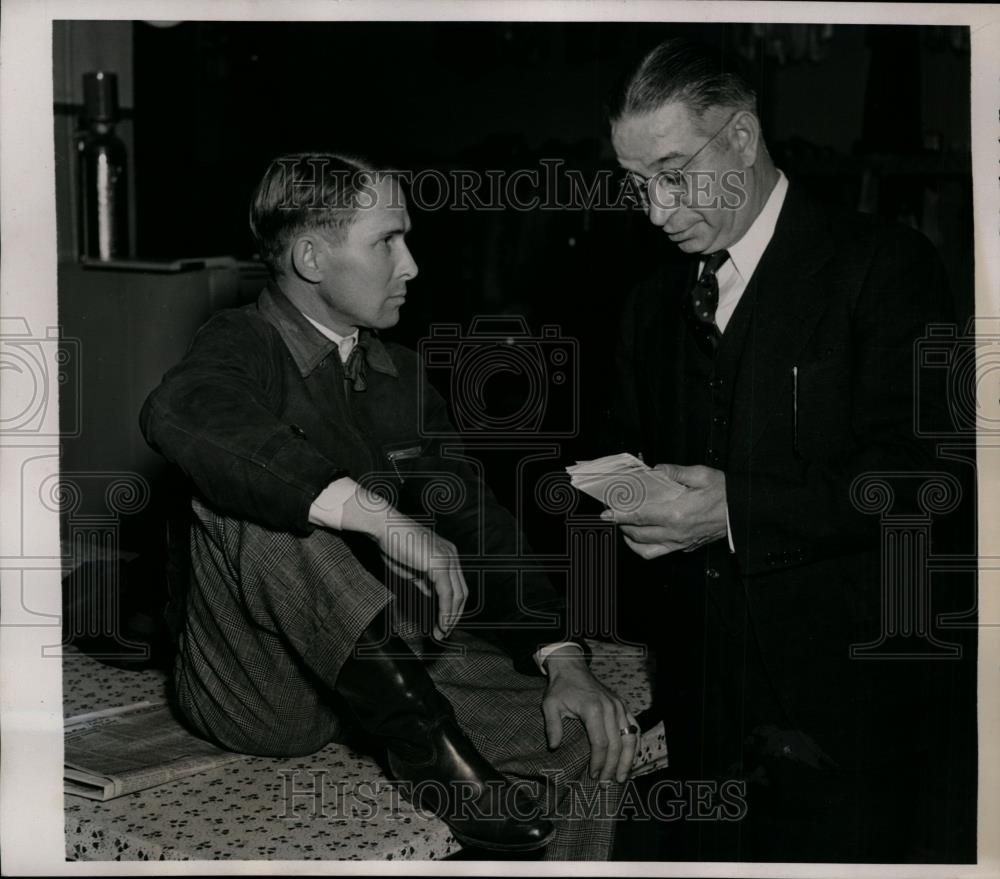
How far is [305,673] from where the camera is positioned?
5.51 feet

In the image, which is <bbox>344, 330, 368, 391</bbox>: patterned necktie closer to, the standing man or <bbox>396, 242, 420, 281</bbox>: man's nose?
<bbox>396, 242, 420, 281</bbox>: man's nose

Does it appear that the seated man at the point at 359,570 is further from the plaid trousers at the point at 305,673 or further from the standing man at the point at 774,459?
the standing man at the point at 774,459

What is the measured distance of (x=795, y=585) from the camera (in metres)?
1.71

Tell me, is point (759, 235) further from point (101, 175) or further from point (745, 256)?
point (101, 175)

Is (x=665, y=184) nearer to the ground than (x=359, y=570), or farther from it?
farther from it

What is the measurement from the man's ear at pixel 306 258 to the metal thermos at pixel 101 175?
0.35m

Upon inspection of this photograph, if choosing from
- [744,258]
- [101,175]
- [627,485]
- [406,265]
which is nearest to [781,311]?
[744,258]

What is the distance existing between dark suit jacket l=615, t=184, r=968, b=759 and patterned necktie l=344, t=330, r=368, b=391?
43cm

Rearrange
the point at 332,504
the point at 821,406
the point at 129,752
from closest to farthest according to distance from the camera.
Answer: the point at 332,504
the point at 821,406
the point at 129,752

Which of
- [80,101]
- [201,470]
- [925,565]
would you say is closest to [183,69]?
[80,101]

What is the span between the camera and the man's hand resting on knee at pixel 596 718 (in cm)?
173

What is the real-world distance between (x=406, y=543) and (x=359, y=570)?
0.08 meters

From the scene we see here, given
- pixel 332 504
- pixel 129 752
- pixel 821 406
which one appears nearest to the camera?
pixel 332 504

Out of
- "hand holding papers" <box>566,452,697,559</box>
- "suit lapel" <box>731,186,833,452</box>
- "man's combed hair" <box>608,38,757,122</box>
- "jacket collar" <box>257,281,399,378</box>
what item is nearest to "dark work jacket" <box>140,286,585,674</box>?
"jacket collar" <box>257,281,399,378</box>
